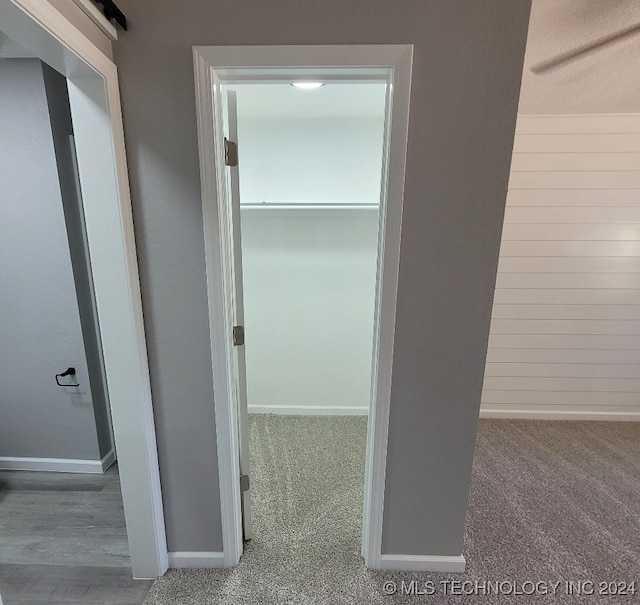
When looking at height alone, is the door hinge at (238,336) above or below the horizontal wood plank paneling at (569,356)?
above

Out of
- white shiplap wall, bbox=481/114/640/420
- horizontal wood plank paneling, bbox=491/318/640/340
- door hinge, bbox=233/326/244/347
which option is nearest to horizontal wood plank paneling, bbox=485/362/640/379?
white shiplap wall, bbox=481/114/640/420

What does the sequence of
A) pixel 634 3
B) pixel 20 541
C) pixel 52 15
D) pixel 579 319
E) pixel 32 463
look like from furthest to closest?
pixel 579 319
pixel 32 463
pixel 20 541
pixel 634 3
pixel 52 15

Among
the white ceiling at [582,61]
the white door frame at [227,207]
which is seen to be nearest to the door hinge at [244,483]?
the white door frame at [227,207]

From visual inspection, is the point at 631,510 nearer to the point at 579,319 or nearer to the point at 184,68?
the point at 579,319

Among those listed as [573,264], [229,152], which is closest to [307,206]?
[229,152]

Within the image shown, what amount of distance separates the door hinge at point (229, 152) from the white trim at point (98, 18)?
0.41m

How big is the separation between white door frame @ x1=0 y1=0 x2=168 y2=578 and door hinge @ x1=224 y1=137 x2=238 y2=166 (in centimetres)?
34

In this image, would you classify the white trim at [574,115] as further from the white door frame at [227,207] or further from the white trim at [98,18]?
the white trim at [98,18]

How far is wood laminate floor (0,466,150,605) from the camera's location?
4.62ft

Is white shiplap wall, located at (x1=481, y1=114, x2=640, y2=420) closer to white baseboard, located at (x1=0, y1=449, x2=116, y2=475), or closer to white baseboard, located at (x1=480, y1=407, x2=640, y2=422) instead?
white baseboard, located at (x1=480, y1=407, x2=640, y2=422)

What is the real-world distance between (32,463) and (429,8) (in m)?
3.15

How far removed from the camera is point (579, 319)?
261 centimetres

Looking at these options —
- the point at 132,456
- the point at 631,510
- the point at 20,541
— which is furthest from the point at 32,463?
the point at 631,510

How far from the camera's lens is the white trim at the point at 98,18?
0.86 meters
